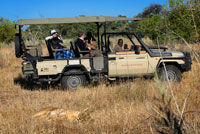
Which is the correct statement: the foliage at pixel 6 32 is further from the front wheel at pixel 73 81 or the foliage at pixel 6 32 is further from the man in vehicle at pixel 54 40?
the front wheel at pixel 73 81

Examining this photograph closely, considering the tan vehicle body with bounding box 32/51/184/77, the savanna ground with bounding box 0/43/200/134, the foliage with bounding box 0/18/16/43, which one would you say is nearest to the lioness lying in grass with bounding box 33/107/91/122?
the savanna ground with bounding box 0/43/200/134

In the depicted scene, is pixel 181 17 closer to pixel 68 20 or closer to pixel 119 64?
pixel 119 64

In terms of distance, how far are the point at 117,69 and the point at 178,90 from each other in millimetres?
1914

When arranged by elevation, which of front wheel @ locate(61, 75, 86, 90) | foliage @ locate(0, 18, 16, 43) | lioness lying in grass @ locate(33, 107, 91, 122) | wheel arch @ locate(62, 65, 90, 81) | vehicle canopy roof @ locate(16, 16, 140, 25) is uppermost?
foliage @ locate(0, 18, 16, 43)

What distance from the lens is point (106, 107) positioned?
566 centimetres

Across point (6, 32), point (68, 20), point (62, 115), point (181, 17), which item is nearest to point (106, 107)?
point (62, 115)

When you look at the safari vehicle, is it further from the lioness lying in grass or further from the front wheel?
the lioness lying in grass

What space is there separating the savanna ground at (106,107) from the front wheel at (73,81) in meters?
0.23

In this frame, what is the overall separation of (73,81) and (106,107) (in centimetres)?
231

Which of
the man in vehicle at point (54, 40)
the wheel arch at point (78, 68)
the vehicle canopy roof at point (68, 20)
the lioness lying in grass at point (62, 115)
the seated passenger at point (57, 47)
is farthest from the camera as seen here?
the man in vehicle at point (54, 40)

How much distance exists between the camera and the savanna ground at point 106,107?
417 centimetres

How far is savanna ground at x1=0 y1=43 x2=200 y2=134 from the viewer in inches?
164

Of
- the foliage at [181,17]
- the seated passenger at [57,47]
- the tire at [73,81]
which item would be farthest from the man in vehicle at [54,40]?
the foliage at [181,17]

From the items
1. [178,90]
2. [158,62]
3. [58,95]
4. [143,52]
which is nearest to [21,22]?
[58,95]
